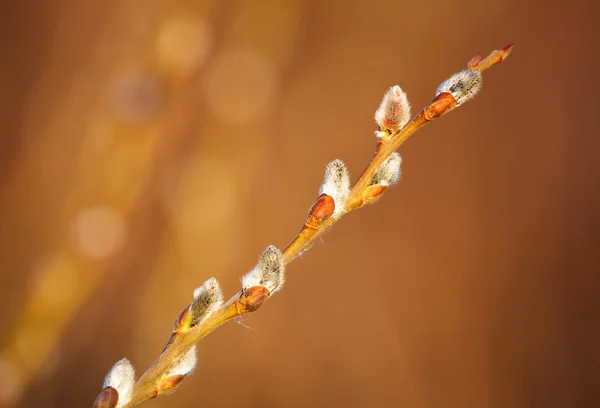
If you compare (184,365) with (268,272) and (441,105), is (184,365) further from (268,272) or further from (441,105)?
(441,105)

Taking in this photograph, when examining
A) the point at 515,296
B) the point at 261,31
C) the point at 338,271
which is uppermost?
the point at 261,31

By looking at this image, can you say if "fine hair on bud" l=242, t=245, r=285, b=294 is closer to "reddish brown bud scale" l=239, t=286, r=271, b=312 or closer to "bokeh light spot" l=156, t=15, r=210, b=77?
"reddish brown bud scale" l=239, t=286, r=271, b=312

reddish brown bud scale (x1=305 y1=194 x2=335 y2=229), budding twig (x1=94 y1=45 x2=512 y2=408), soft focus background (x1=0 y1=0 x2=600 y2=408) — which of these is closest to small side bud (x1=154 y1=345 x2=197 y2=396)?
budding twig (x1=94 y1=45 x2=512 y2=408)

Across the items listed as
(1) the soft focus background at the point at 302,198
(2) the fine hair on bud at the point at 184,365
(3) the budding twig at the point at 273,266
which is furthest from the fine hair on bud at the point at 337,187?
(1) the soft focus background at the point at 302,198

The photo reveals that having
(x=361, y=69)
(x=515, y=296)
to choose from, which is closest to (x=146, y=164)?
(x=361, y=69)

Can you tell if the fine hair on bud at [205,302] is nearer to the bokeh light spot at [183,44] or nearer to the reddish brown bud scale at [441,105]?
the reddish brown bud scale at [441,105]

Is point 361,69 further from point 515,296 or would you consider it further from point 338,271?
point 515,296
